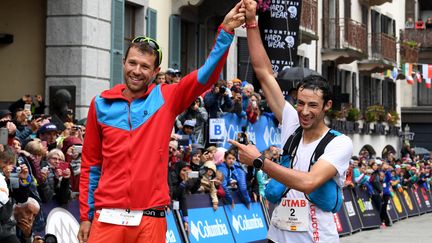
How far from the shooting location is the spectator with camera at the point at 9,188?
33.8 feet

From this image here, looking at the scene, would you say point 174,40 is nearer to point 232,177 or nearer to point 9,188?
point 232,177

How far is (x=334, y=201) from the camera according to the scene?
6914 mm

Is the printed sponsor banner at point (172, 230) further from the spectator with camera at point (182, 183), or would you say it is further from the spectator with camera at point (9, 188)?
the spectator with camera at point (9, 188)

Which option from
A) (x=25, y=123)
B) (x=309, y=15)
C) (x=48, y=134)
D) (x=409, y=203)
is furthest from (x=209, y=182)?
(x=409, y=203)

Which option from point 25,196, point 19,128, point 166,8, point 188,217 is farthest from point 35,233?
point 166,8

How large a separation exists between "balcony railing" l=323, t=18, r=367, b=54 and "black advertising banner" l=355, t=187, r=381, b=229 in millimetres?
11417

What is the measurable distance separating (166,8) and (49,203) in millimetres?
11863

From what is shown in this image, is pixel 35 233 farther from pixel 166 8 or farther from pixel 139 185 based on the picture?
pixel 166 8

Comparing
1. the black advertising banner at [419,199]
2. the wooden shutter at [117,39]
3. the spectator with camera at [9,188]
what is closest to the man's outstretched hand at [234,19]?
the spectator with camera at [9,188]

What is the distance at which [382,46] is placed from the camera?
147 feet

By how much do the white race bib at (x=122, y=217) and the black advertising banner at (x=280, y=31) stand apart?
15218mm

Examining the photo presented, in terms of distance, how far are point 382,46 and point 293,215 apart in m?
38.6

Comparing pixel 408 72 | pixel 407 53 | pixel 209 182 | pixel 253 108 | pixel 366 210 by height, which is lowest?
pixel 366 210

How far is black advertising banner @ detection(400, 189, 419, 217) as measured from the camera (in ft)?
111
